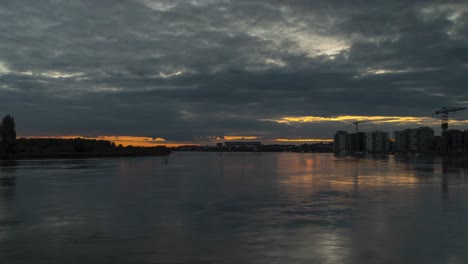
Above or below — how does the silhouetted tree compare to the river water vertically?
above

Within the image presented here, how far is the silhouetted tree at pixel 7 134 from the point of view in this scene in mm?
121675

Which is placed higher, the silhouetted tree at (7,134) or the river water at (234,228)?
the silhouetted tree at (7,134)

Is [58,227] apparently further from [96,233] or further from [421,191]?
[421,191]

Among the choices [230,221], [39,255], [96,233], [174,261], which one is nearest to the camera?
[174,261]

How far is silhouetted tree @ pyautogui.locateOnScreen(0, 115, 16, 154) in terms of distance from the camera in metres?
122

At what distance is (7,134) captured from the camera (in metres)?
122

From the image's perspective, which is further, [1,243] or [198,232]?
[198,232]

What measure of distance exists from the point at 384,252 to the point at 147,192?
778 inches

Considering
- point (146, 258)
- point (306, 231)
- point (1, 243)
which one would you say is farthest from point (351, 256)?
point (1, 243)

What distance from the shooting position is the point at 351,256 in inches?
447

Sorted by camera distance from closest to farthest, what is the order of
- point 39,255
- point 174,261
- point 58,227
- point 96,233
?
point 174,261 → point 39,255 → point 96,233 → point 58,227

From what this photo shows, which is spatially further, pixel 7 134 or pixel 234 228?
pixel 7 134

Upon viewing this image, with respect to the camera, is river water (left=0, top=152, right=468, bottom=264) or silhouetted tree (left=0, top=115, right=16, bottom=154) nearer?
river water (left=0, top=152, right=468, bottom=264)

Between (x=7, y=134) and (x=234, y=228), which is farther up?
(x=7, y=134)
